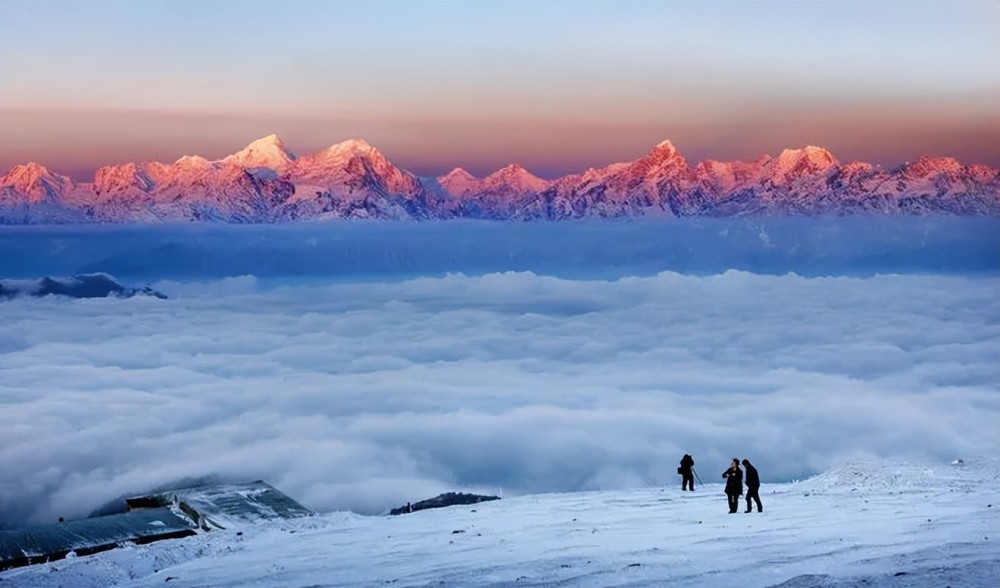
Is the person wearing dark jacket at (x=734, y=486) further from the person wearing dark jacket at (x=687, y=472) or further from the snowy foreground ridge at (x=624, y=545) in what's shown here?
the person wearing dark jacket at (x=687, y=472)

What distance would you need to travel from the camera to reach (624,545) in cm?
2505

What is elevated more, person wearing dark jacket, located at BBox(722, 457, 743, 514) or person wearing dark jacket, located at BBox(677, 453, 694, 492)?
person wearing dark jacket, located at BBox(722, 457, 743, 514)

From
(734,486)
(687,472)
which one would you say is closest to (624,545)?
(734,486)

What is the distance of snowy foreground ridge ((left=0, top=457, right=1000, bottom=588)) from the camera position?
20906 millimetres

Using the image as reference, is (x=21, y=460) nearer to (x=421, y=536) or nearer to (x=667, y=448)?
(x=667, y=448)

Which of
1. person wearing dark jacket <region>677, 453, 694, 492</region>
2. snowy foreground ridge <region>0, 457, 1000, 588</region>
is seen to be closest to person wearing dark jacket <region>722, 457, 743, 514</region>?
snowy foreground ridge <region>0, 457, 1000, 588</region>

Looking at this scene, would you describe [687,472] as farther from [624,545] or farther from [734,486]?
[624,545]

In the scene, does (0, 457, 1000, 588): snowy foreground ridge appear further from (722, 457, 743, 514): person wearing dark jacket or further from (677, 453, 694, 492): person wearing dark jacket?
(677, 453, 694, 492): person wearing dark jacket

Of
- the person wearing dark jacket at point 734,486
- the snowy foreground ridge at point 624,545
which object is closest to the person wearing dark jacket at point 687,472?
the snowy foreground ridge at point 624,545

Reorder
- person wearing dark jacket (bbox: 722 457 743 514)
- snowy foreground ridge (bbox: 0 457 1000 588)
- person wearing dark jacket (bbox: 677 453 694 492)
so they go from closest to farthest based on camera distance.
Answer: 1. snowy foreground ridge (bbox: 0 457 1000 588)
2. person wearing dark jacket (bbox: 722 457 743 514)
3. person wearing dark jacket (bbox: 677 453 694 492)

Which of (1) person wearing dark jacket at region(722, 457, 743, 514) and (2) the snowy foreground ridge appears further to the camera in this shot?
(1) person wearing dark jacket at region(722, 457, 743, 514)

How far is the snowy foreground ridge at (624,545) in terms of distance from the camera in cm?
2091

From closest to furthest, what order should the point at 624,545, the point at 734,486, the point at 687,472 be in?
the point at 624,545 → the point at 734,486 → the point at 687,472

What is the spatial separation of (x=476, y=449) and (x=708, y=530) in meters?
119
